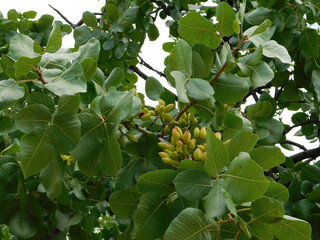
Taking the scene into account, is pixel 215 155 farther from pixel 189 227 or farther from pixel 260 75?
pixel 260 75

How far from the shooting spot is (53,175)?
122cm

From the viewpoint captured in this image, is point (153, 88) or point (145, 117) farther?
point (153, 88)

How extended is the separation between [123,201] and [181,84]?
13.4 inches

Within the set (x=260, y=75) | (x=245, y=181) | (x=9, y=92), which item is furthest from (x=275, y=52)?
(x=9, y=92)

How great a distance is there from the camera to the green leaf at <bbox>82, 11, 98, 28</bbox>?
8.23 ft

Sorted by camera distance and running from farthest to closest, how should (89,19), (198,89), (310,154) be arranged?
(89,19), (310,154), (198,89)

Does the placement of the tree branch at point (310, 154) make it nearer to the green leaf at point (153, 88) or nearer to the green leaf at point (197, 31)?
the green leaf at point (153, 88)

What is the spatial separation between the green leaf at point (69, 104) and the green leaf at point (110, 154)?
0.09m

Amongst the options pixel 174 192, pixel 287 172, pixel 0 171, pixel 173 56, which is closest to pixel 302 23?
pixel 287 172

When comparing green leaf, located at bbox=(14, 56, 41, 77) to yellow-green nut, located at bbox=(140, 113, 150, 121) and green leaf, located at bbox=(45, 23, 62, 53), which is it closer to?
green leaf, located at bbox=(45, 23, 62, 53)

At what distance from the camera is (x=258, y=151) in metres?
1.14

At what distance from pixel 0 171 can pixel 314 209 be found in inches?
40.0

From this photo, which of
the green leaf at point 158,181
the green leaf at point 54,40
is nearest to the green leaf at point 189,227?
the green leaf at point 158,181

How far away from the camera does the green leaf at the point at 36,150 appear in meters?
1.10
